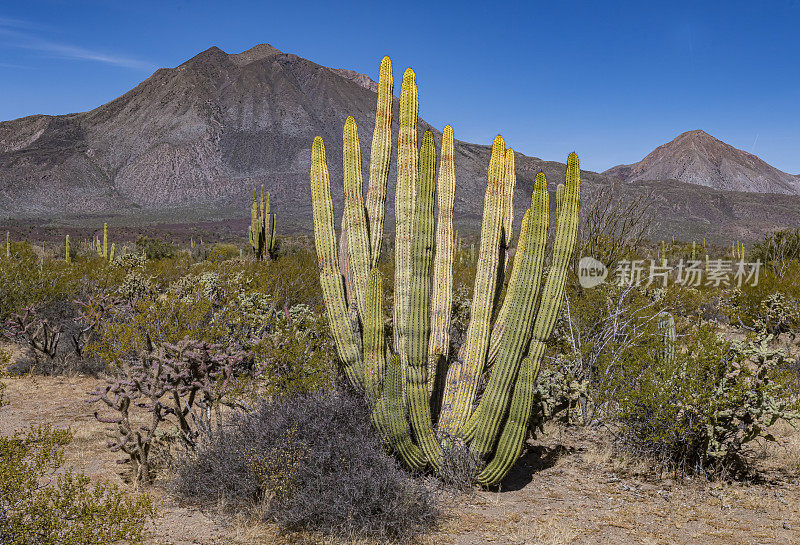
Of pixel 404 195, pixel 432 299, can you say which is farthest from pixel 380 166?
pixel 432 299

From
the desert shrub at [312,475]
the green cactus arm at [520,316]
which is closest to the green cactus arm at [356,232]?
the desert shrub at [312,475]

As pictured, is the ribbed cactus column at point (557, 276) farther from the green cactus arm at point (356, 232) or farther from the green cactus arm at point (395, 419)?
the green cactus arm at point (356, 232)

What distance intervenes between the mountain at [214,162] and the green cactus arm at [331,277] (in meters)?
77.7

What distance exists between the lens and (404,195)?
639 cm

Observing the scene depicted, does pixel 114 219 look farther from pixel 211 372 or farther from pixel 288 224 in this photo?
pixel 211 372

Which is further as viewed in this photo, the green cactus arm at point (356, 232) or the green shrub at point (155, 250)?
the green shrub at point (155, 250)

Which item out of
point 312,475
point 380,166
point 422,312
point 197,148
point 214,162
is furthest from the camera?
point 197,148

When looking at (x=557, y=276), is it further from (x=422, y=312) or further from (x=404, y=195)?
(x=404, y=195)

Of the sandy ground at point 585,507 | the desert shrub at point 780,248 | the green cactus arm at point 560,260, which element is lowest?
the sandy ground at point 585,507

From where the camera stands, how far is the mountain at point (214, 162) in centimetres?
11381

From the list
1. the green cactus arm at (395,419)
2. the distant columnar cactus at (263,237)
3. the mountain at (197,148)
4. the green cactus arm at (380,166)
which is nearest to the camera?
the green cactus arm at (395,419)

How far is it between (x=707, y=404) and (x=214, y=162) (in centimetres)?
14579

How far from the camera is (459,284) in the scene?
17.0m

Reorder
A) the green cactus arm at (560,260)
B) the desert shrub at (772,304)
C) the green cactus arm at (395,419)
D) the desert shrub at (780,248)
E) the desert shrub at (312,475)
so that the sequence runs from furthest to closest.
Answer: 1. the desert shrub at (780,248)
2. the desert shrub at (772,304)
3. the green cactus arm at (560,260)
4. the green cactus arm at (395,419)
5. the desert shrub at (312,475)
